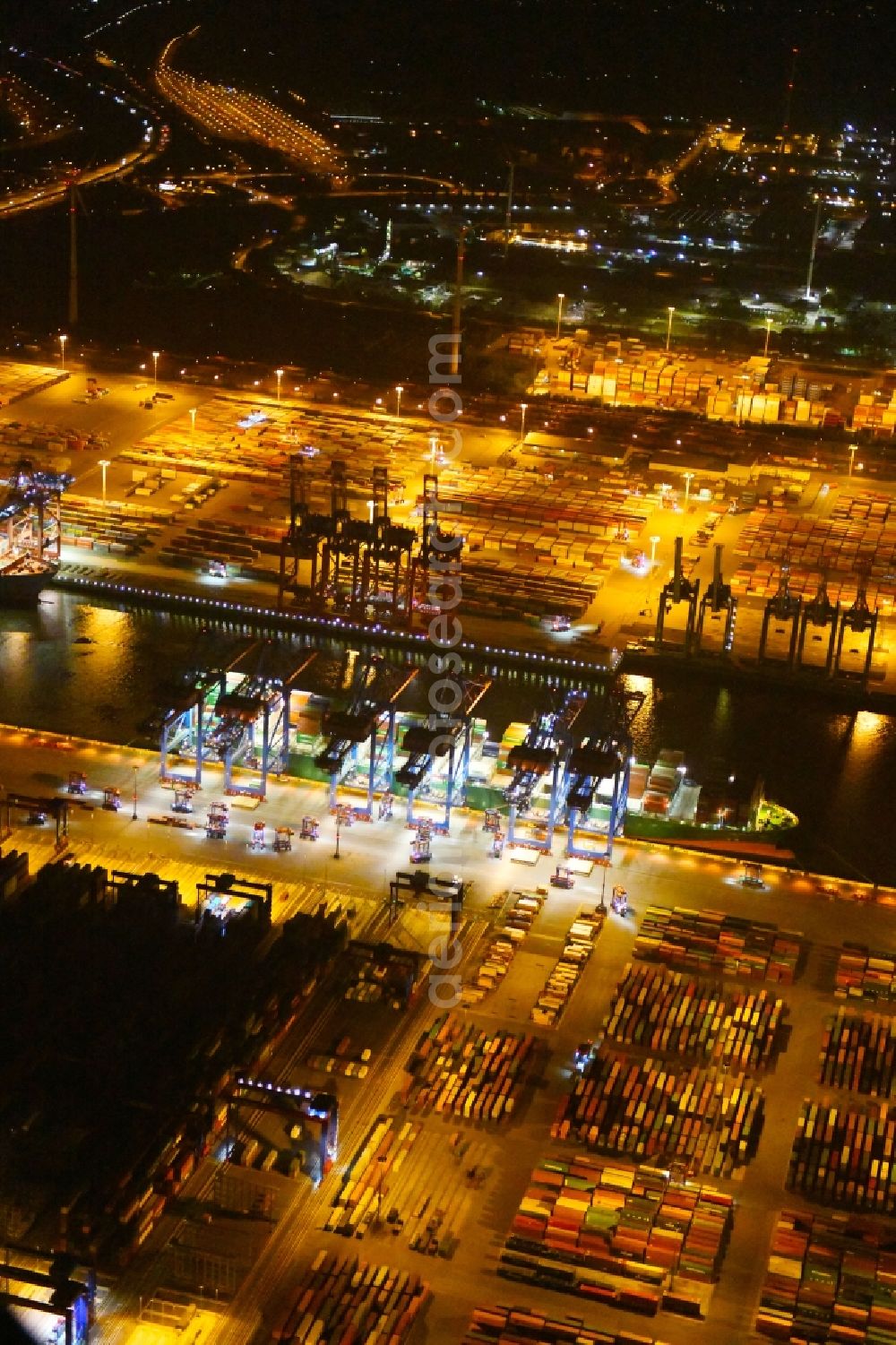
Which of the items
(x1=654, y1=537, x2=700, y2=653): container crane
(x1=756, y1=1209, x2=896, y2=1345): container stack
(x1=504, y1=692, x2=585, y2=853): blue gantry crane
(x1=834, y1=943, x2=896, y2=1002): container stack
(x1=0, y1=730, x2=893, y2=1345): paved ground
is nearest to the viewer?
(x1=756, y1=1209, x2=896, y2=1345): container stack

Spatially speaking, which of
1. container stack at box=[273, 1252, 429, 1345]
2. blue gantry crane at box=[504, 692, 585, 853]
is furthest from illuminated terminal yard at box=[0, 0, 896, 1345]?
blue gantry crane at box=[504, 692, 585, 853]

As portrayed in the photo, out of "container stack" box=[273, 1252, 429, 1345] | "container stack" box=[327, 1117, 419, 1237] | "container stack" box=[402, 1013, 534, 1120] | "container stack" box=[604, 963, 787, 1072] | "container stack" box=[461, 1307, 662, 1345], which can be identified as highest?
"container stack" box=[604, 963, 787, 1072]

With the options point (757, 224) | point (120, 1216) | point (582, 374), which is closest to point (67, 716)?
point (120, 1216)

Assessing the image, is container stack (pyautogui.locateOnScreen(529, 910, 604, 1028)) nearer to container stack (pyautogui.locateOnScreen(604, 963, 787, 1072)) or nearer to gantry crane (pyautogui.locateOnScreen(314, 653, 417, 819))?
container stack (pyautogui.locateOnScreen(604, 963, 787, 1072))

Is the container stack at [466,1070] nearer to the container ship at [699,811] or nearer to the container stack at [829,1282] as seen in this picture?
the container stack at [829,1282]

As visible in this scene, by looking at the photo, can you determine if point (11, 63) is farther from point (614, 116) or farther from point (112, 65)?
point (614, 116)
